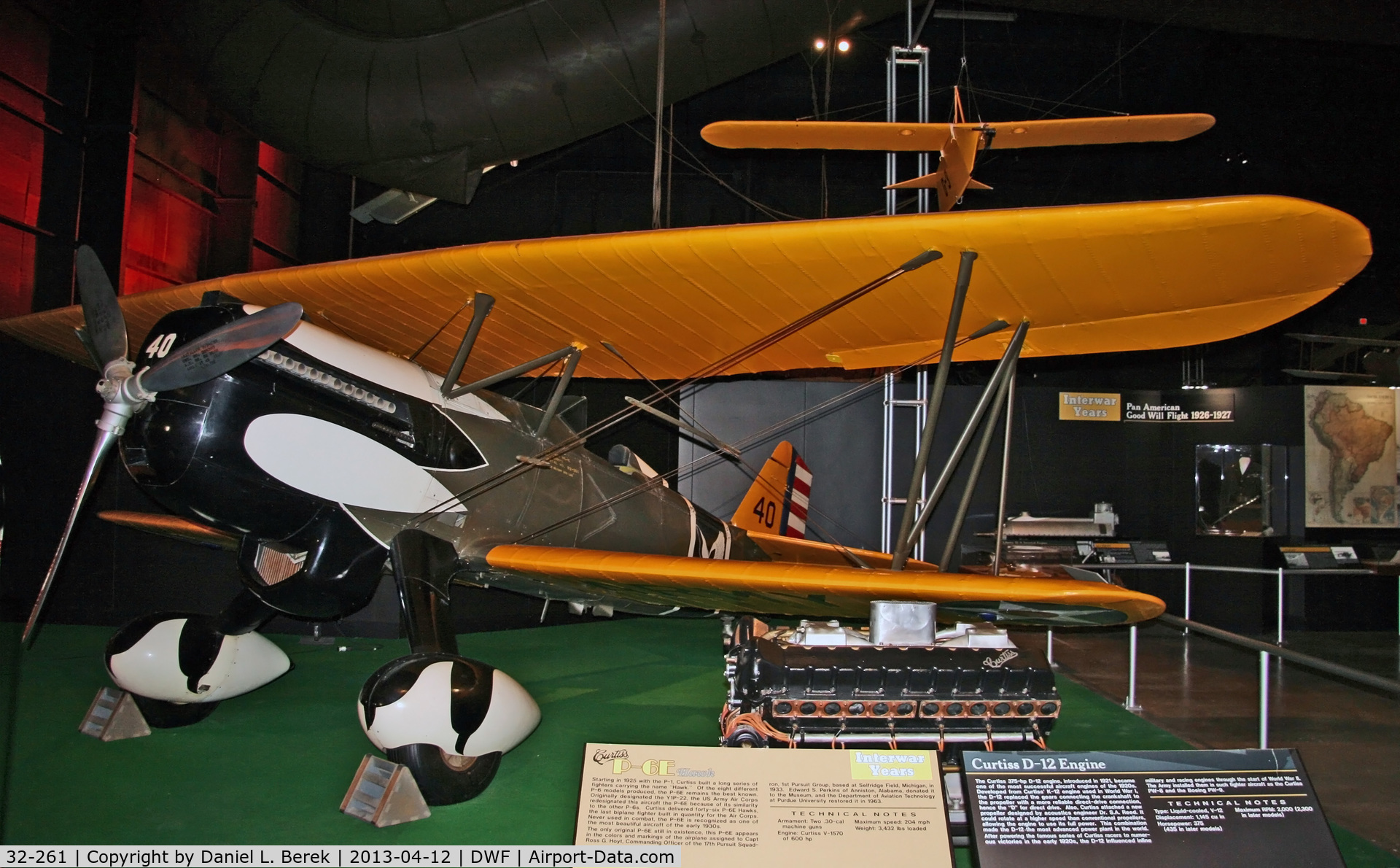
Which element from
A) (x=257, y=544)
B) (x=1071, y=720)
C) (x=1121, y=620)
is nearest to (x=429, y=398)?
(x=257, y=544)

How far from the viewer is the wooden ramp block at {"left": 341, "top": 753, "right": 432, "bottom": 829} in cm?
302

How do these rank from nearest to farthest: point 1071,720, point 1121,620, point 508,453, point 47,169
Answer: point 1121,620 → point 508,453 → point 1071,720 → point 47,169

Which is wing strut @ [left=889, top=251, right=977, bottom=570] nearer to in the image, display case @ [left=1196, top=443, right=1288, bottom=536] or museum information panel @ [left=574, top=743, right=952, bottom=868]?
museum information panel @ [left=574, top=743, right=952, bottom=868]

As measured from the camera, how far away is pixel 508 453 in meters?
4.26

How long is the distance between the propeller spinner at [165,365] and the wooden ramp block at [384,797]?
4.15 ft

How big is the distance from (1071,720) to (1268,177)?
6.18 meters

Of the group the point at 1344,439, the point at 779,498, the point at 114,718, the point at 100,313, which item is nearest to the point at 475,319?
the point at 100,313

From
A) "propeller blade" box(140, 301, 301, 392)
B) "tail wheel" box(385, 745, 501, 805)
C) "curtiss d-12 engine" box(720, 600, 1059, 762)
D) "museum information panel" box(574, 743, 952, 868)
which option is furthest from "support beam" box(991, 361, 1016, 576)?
"propeller blade" box(140, 301, 301, 392)

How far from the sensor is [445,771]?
10.5ft

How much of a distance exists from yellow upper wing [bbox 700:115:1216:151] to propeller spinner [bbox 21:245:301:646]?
13.9 ft

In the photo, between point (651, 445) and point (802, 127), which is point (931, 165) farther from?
point (651, 445)

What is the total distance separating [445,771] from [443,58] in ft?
17.3

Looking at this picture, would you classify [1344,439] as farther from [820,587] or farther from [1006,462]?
[820,587]

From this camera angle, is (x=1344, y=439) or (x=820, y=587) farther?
(x=1344, y=439)
